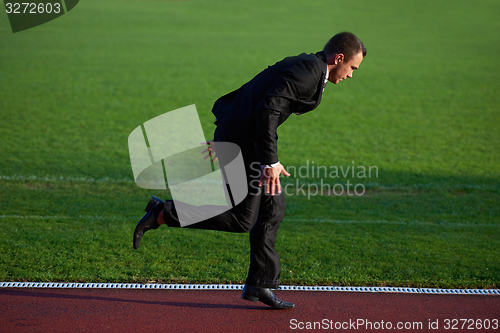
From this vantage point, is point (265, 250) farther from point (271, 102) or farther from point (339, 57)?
point (339, 57)

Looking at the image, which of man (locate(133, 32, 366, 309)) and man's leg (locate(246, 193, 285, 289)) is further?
man's leg (locate(246, 193, 285, 289))

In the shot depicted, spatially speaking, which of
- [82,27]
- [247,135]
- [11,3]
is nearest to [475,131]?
[247,135]

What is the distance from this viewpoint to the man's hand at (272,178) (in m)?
4.01

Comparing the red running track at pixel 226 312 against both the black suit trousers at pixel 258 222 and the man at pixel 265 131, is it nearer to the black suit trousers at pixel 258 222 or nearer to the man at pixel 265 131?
the man at pixel 265 131

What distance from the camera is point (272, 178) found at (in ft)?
13.3

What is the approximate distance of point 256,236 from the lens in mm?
4348

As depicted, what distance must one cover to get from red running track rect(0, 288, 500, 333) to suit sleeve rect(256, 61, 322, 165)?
1.35 meters

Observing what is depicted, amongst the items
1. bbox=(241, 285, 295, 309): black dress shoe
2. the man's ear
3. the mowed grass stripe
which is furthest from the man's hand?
the mowed grass stripe

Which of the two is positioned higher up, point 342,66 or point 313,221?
point 342,66

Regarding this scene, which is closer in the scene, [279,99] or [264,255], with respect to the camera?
[279,99]

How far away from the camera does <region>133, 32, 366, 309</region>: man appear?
13.0 feet

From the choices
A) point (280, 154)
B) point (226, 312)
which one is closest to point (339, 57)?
point (226, 312)

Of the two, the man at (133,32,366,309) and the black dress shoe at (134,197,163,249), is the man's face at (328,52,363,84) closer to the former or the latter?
the man at (133,32,366,309)

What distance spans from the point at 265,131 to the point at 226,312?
1.58m
